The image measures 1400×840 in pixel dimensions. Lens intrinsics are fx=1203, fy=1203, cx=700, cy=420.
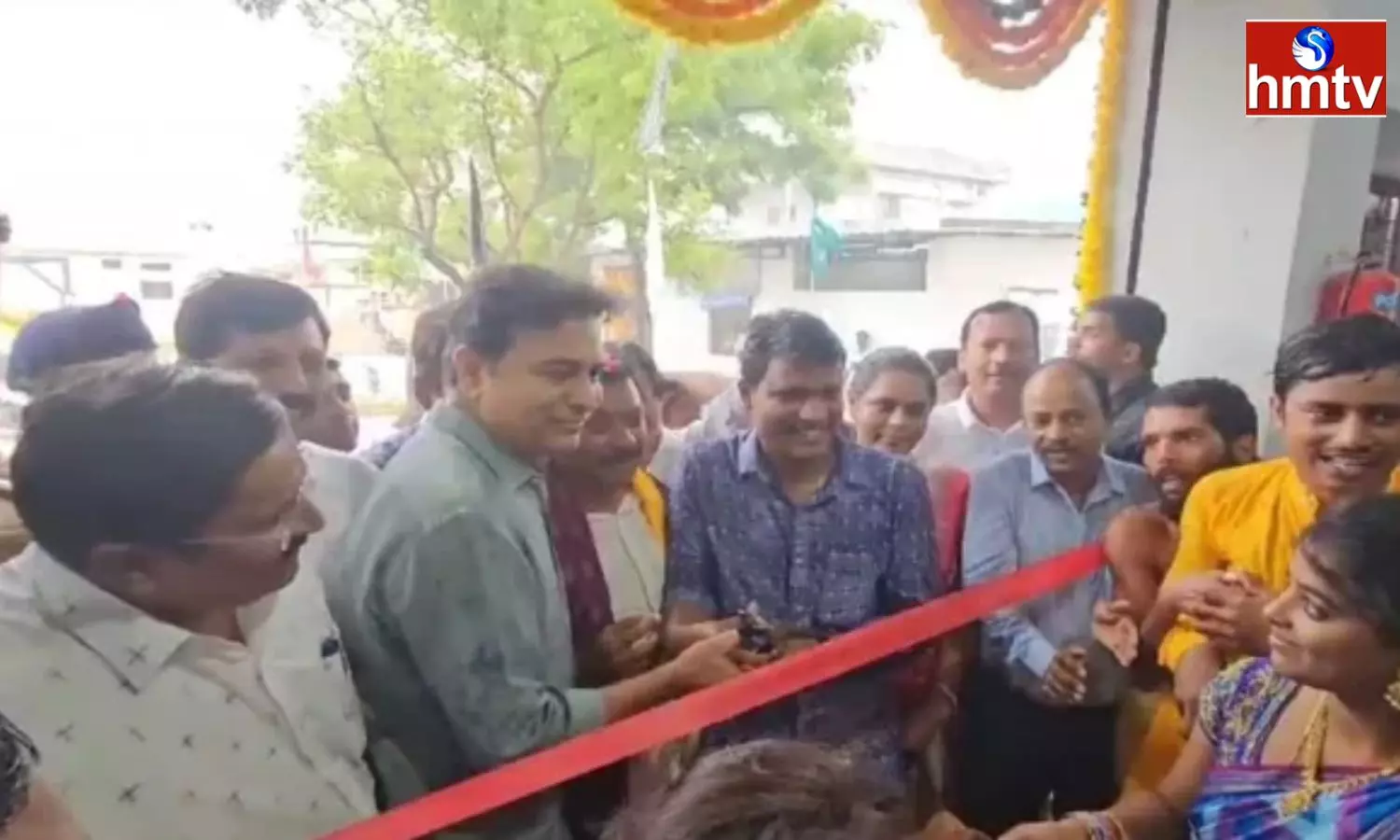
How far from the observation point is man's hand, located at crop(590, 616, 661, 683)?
1.19m

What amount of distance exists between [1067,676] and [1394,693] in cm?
64

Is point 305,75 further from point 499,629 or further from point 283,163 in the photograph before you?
point 499,629

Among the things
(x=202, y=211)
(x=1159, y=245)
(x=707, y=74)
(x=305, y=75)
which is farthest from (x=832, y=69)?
(x=202, y=211)

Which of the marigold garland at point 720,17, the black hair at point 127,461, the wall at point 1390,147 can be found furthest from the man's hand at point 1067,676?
the wall at point 1390,147

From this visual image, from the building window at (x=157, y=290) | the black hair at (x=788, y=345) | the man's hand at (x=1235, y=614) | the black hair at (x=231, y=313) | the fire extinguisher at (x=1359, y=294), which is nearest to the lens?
→ the black hair at (x=231, y=313)

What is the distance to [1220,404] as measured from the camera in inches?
62.1

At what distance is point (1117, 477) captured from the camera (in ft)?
5.30

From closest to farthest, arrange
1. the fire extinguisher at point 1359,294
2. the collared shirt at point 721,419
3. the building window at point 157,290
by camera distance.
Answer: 1. the building window at point 157,290
2. the collared shirt at point 721,419
3. the fire extinguisher at point 1359,294

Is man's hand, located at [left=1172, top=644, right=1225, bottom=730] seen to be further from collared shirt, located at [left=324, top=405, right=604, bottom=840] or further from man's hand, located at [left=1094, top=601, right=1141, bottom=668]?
collared shirt, located at [left=324, top=405, right=604, bottom=840]

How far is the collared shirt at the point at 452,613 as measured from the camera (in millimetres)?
1031

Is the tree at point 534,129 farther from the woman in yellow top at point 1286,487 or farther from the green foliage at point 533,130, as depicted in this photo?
the woman in yellow top at point 1286,487

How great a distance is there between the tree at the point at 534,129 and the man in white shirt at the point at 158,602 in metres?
0.46

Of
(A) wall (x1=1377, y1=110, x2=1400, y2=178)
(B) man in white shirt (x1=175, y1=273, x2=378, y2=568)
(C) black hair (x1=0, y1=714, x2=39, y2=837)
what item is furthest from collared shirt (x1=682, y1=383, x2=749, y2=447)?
(A) wall (x1=1377, y1=110, x2=1400, y2=178)

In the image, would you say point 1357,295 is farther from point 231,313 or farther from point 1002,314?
point 231,313
